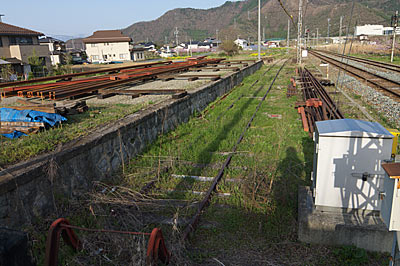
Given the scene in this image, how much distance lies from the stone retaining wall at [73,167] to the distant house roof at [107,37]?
75.0 metres

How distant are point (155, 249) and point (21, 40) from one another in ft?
149

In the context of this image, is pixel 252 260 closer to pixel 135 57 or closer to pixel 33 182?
pixel 33 182

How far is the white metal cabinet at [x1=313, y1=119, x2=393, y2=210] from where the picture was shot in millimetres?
3936

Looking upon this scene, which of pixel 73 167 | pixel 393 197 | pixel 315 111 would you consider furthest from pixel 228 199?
pixel 315 111

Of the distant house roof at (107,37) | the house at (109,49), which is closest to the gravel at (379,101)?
the house at (109,49)

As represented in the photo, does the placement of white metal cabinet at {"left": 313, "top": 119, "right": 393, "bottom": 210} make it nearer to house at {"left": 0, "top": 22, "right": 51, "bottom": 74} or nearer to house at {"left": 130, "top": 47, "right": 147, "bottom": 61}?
house at {"left": 0, "top": 22, "right": 51, "bottom": 74}

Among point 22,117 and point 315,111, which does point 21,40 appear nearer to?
point 22,117

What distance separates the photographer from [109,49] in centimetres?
7956

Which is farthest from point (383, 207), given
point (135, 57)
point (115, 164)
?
point (135, 57)

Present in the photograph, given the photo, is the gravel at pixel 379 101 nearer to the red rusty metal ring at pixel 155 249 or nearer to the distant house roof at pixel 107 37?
the red rusty metal ring at pixel 155 249

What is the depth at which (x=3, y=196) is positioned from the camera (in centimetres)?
384

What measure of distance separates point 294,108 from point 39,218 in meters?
10.2

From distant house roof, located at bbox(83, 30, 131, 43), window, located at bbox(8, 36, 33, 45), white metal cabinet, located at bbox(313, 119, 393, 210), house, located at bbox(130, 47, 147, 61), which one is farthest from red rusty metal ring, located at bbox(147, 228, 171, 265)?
distant house roof, located at bbox(83, 30, 131, 43)

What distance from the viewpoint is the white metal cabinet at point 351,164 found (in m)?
3.94
